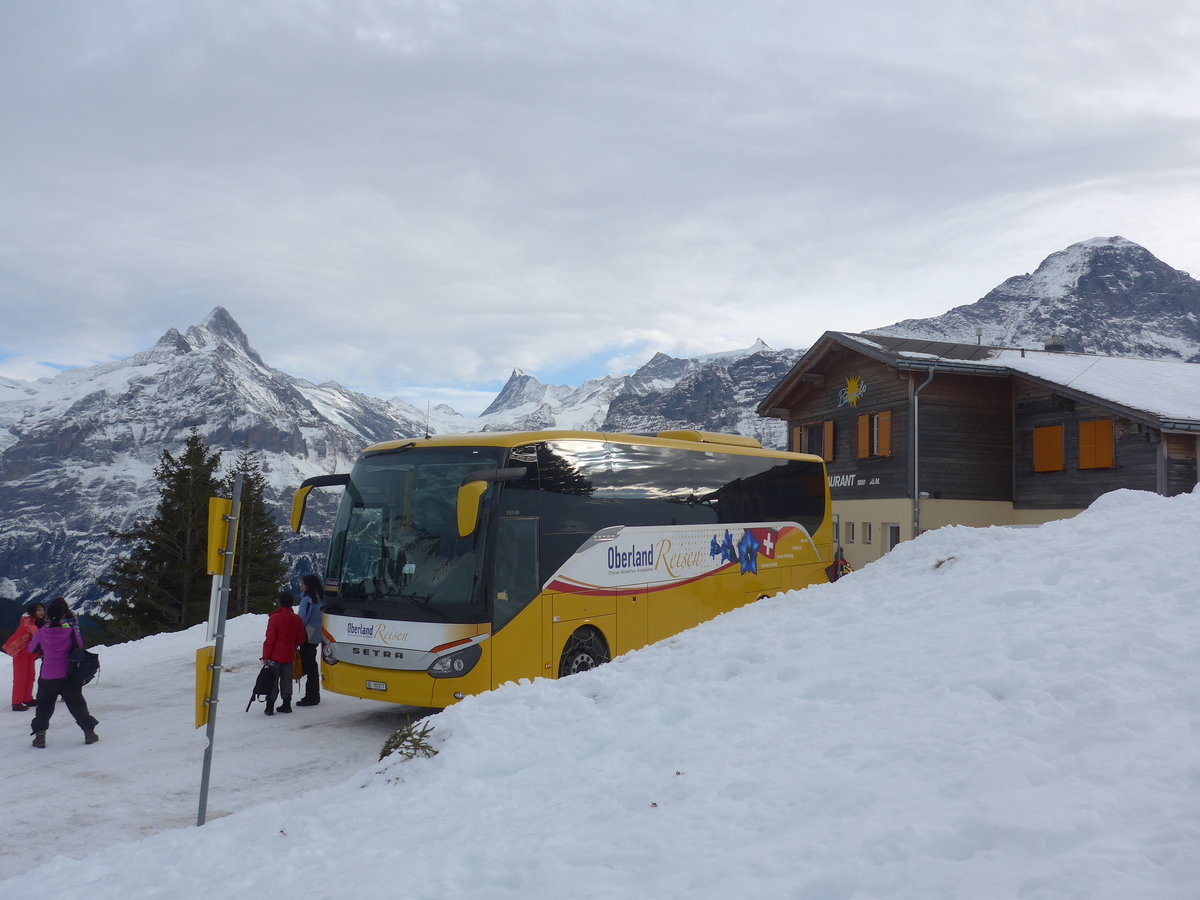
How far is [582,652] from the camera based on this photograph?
11.0m

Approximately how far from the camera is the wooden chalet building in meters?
24.0

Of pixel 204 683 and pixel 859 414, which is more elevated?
pixel 859 414

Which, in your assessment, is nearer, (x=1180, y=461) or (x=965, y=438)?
(x=1180, y=461)

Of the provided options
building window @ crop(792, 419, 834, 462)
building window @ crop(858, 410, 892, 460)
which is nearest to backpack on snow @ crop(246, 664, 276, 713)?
building window @ crop(858, 410, 892, 460)

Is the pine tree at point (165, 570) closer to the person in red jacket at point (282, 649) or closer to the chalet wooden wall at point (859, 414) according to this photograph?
the chalet wooden wall at point (859, 414)

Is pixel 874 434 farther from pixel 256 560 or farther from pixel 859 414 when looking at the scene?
pixel 256 560

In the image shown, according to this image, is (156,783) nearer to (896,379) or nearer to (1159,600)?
(1159,600)

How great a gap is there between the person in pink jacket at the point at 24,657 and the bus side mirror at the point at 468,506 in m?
6.08

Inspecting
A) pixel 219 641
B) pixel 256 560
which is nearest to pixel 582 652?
pixel 219 641

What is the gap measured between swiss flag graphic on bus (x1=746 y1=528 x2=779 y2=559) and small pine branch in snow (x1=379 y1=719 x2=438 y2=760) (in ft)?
28.8

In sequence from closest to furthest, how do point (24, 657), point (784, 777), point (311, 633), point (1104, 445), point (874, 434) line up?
point (784, 777)
point (24, 657)
point (311, 633)
point (1104, 445)
point (874, 434)

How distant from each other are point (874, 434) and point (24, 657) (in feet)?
83.6

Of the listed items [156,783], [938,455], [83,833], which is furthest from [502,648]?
[938,455]

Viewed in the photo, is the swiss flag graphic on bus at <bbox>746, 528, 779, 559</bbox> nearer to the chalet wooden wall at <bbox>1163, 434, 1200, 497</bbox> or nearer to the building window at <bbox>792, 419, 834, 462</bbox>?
the chalet wooden wall at <bbox>1163, 434, 1200, 497</bbox>
